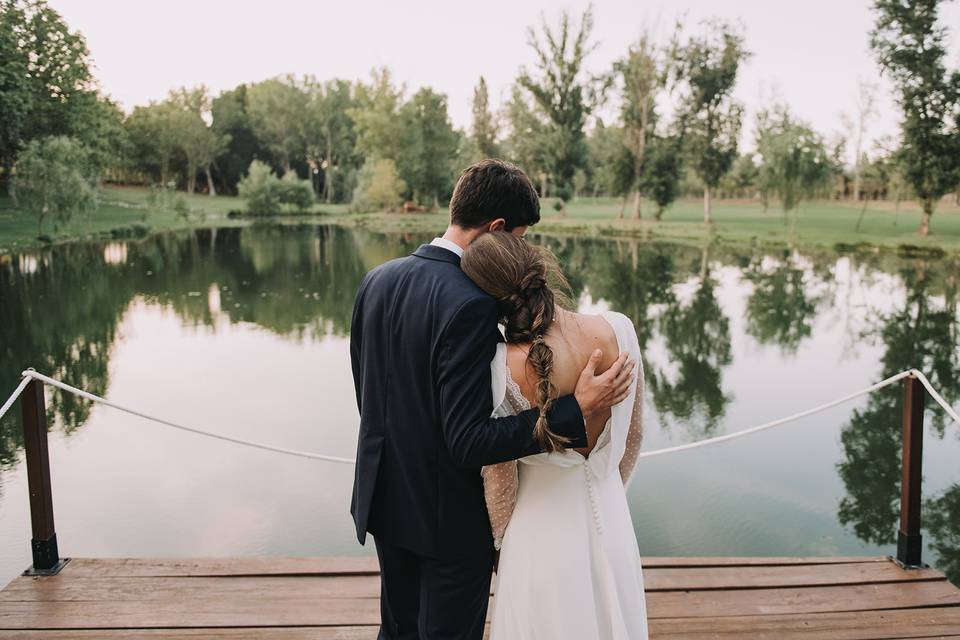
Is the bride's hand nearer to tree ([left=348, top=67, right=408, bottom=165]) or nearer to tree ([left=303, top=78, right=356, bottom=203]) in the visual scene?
tree ([left=348, top=67, right=408, bottom=165])

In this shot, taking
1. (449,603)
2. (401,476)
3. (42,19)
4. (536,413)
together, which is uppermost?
(42,19)

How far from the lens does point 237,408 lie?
359 inches

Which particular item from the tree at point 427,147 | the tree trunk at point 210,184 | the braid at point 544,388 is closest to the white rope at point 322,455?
the braid at point 544,388

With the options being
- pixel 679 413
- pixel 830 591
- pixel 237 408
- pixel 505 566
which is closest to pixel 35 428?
pixel 505 566

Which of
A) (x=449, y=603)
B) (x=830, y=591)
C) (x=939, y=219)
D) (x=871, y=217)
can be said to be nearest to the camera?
(x=449, y=603)

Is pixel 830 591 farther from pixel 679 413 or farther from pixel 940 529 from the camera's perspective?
pixel 679 413

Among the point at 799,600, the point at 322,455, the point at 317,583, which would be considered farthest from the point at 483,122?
the point at 799,600

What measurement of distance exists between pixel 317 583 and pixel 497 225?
2.09 m

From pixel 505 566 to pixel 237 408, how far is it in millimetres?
7674

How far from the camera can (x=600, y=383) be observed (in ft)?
6.10

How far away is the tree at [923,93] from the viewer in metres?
28.9

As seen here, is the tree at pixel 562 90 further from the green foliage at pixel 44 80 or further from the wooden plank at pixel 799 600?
the wooden plank at pixel 799 600

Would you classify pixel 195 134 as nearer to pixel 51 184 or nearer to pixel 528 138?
pixel 528 138

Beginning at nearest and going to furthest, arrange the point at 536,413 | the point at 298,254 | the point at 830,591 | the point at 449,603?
1. the point at 536,413
2. the point at 449,603
3. the point at 830,591
4. the point at 298,254
